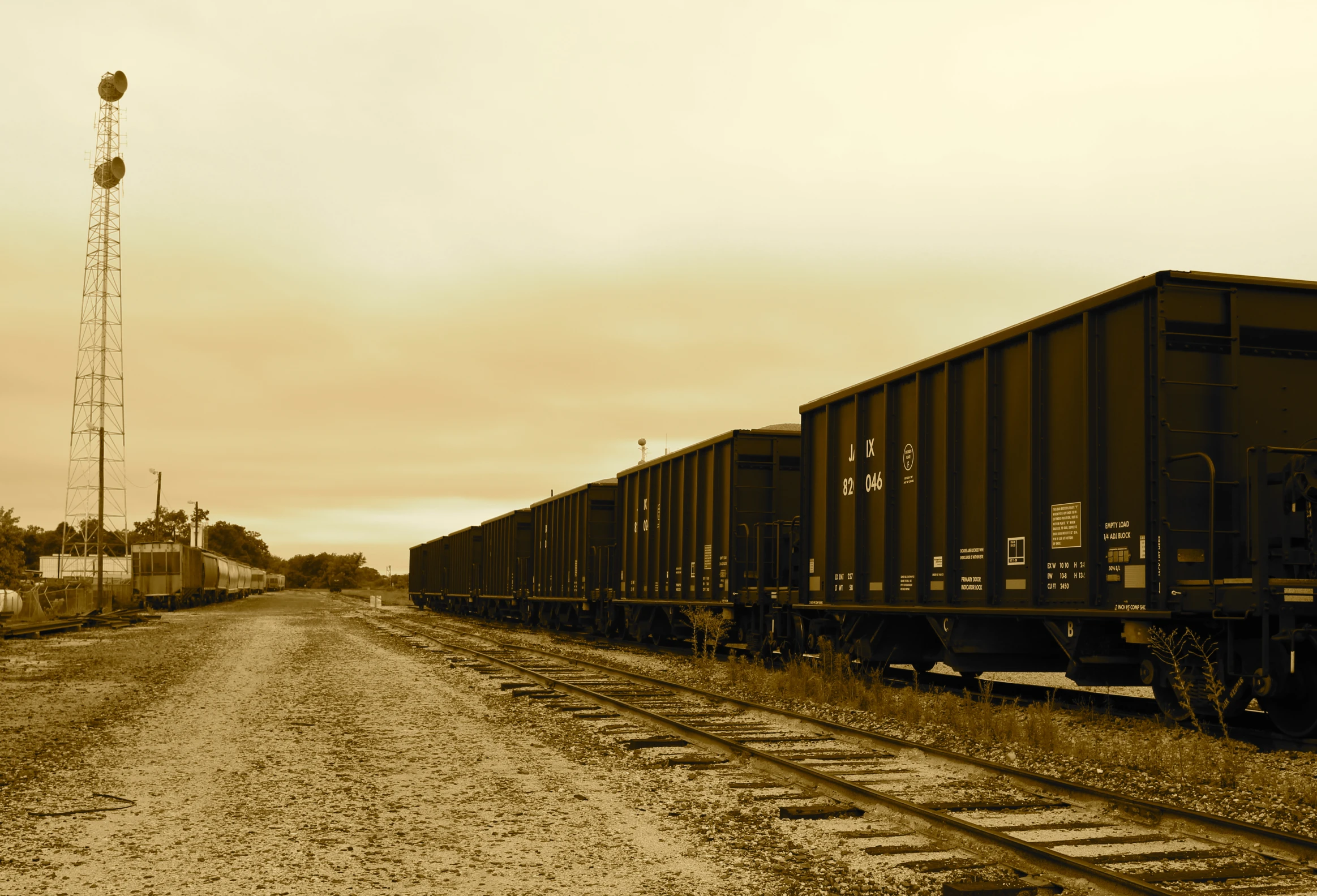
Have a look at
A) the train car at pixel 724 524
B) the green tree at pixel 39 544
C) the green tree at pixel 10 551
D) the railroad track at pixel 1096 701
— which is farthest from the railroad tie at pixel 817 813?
the green tree at pixel 39 544

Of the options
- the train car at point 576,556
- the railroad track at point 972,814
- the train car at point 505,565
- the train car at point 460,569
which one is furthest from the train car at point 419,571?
the railroad track at point 972,814

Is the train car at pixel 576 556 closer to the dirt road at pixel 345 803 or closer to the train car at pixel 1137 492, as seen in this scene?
the dirt road at pixel 345 803

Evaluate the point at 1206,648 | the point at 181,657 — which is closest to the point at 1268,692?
the point at 1206,648

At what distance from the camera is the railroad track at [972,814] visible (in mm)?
5949

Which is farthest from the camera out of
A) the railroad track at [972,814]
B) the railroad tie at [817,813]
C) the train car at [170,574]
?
the train car at [170,574]

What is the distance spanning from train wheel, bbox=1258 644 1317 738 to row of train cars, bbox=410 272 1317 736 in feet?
0.06

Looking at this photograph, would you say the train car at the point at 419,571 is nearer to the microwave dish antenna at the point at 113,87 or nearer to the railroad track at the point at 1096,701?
the microwave dish antenna at the point at 113,87

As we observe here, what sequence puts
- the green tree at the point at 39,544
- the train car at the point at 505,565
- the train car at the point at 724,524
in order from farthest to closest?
the green tree at the point at 39,544 → the train car at the point at 505,565 → the train car at the point at 724,524

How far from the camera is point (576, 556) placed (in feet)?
106

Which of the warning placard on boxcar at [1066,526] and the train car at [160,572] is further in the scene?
the train car at [160,572]

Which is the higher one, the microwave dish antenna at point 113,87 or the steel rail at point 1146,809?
the microwave dish antenna at point 113,87

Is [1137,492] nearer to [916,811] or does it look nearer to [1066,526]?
[1066,526]

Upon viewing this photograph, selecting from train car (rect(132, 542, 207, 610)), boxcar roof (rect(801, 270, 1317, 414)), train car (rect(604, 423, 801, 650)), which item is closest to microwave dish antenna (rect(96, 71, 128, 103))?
train car (rect(132, 542, 207, 610))

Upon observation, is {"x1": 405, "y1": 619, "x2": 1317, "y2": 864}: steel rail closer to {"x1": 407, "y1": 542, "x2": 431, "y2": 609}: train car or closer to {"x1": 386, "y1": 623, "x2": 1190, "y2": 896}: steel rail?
{"x1": 386, "y1": 623, "x2": 1190, "y2": 896}: steel rail
